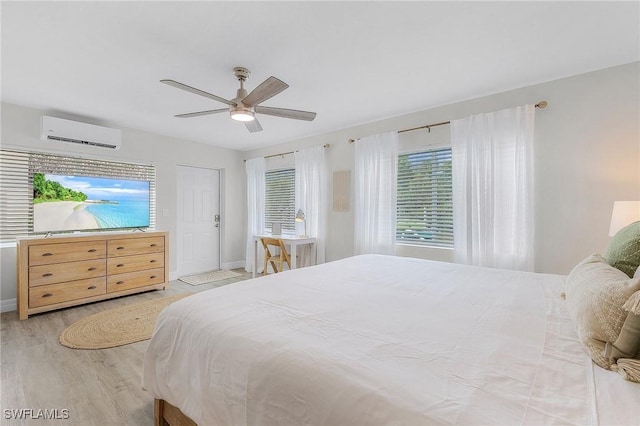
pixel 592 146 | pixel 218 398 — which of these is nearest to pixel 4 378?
pixel 218 398

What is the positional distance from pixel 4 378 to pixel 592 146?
4947 mm

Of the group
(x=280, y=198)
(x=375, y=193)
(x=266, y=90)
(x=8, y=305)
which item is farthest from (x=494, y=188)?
(x=8, y=305)

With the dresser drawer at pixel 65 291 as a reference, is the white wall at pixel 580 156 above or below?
above

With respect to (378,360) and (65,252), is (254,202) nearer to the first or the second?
(65,252)

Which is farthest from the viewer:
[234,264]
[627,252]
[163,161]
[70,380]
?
[234,264]

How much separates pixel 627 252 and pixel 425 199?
7.11 ft

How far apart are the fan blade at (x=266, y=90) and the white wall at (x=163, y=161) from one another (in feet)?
9.89

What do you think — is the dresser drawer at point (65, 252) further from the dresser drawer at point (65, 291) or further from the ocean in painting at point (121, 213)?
the ocean in painting at point (121, 213)

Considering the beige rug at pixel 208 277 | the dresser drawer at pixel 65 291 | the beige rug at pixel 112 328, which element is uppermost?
the dresser drawer at pixel 65 291

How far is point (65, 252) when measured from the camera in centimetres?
333

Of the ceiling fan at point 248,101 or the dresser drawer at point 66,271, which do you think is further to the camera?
the dresser drawer at point 66,271

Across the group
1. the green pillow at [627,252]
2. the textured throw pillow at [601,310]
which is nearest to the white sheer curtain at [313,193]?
the green pillow at [627,252]

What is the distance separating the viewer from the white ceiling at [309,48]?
1.77 meters

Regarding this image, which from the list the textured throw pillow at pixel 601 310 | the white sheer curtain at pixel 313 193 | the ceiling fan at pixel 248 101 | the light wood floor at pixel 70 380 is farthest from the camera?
the white sheer curtain at pixel 313 193
